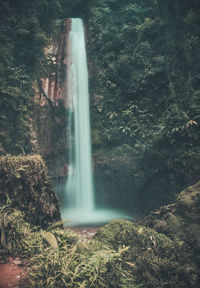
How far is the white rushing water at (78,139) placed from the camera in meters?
10.8

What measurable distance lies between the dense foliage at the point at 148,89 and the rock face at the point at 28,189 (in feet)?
17.3

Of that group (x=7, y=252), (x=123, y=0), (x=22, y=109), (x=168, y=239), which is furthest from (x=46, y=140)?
(x=123, y=0)

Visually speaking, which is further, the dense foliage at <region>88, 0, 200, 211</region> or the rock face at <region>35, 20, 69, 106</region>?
the rock face at <region>35, 20, 69, 106</region>

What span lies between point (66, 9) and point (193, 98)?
10.9 m

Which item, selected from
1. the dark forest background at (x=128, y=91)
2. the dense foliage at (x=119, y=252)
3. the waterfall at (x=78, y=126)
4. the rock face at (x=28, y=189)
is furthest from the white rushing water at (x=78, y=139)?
the dense foliage at (x=119, y=252)

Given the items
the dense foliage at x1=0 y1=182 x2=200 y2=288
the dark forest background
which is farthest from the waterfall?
the dense foliage at x1=0 y1=182 x2=200 y2=288

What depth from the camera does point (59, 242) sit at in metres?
4.53

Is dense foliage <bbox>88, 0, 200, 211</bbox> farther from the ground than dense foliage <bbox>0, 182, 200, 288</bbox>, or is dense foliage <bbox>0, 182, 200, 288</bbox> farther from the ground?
dense foliage <bbox>88, 0, 200, 211</bbox>

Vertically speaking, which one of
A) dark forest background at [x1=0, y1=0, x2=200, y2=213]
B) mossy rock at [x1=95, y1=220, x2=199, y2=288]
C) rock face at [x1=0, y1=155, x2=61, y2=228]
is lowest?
mossy rock at [x1=95, y1=220, x2=199, y2=288]

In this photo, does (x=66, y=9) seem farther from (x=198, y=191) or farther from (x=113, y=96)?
(x=198, y=191)

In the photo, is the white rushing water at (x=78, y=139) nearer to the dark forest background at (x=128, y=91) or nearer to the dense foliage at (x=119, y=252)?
the dark forest background at (x=128, y=91)

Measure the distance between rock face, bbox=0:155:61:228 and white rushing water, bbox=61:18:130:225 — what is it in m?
4.81

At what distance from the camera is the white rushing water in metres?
10.8

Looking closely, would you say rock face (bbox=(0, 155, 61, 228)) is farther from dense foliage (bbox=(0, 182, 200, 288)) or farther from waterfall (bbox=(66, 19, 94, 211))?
waterfall (bbox=(66, 19, 94, 211))
